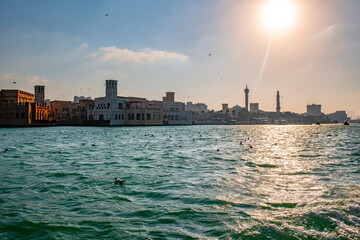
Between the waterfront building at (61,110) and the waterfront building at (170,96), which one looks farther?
the waterfront building at (170,96)

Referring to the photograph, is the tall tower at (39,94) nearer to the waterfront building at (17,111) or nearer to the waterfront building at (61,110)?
the waterfront building at (61,110)

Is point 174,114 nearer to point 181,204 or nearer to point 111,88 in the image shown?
point 111,88

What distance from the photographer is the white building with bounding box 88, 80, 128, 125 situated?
412ft

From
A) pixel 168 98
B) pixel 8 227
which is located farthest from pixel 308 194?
pixel 168 98

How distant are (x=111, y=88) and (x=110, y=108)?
973cm

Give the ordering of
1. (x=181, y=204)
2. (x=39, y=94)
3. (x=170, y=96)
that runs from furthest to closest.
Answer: (x=170, y=96) → (x=39, y=94) → (x=181, y=204)

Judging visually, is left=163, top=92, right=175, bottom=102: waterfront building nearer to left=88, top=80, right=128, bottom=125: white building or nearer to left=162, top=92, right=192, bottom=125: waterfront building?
left=162, top=92, right=192, bottom=125: waterfront building

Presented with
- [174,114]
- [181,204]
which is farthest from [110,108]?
[181,204]

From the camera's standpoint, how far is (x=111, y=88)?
418 ft

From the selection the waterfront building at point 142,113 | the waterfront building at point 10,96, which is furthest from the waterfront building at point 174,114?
the waterfront building at point 10,96

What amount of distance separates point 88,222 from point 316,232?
6080mm

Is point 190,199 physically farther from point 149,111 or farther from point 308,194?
point 149,111

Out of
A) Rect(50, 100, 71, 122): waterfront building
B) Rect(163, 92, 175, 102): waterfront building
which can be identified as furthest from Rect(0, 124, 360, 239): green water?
Rect(163, 92, 175, 102): waterfront building

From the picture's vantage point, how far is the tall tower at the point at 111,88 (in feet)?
418
